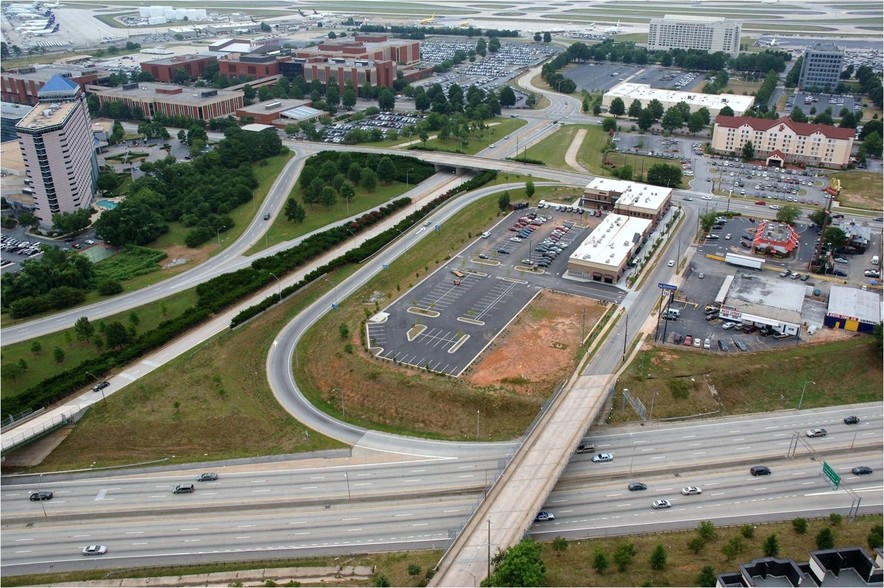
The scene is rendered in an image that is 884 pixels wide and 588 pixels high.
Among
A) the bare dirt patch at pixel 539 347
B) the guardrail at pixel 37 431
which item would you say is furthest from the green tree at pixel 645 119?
the guardrail at pixel 37 431

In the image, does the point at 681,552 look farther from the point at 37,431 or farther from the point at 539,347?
the point at 37,431

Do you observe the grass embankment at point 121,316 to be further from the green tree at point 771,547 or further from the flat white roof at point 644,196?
the green tree at point 771,547

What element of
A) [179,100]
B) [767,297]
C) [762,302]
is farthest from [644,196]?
[179,100]

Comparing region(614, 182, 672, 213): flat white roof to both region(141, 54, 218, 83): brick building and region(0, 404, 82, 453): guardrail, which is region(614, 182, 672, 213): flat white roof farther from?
region(141, 54, 218, 83): brick building

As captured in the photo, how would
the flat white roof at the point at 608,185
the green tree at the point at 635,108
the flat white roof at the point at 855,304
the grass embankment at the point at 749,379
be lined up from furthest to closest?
the green tree at the point at 635,108
the flat white roof at the point at 608,185
the flat white roof at the point at 855,304
the grass embankment at the point at 749,379

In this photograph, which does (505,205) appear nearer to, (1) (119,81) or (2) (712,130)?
(2) (712,130)

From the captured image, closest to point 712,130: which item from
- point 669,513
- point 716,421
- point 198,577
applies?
point 716,421

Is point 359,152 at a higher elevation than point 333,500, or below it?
higher

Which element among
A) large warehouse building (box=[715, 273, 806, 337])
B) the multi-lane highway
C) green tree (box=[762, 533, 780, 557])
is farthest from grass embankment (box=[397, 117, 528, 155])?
green tree (box=[762, 533, 780, 557])
